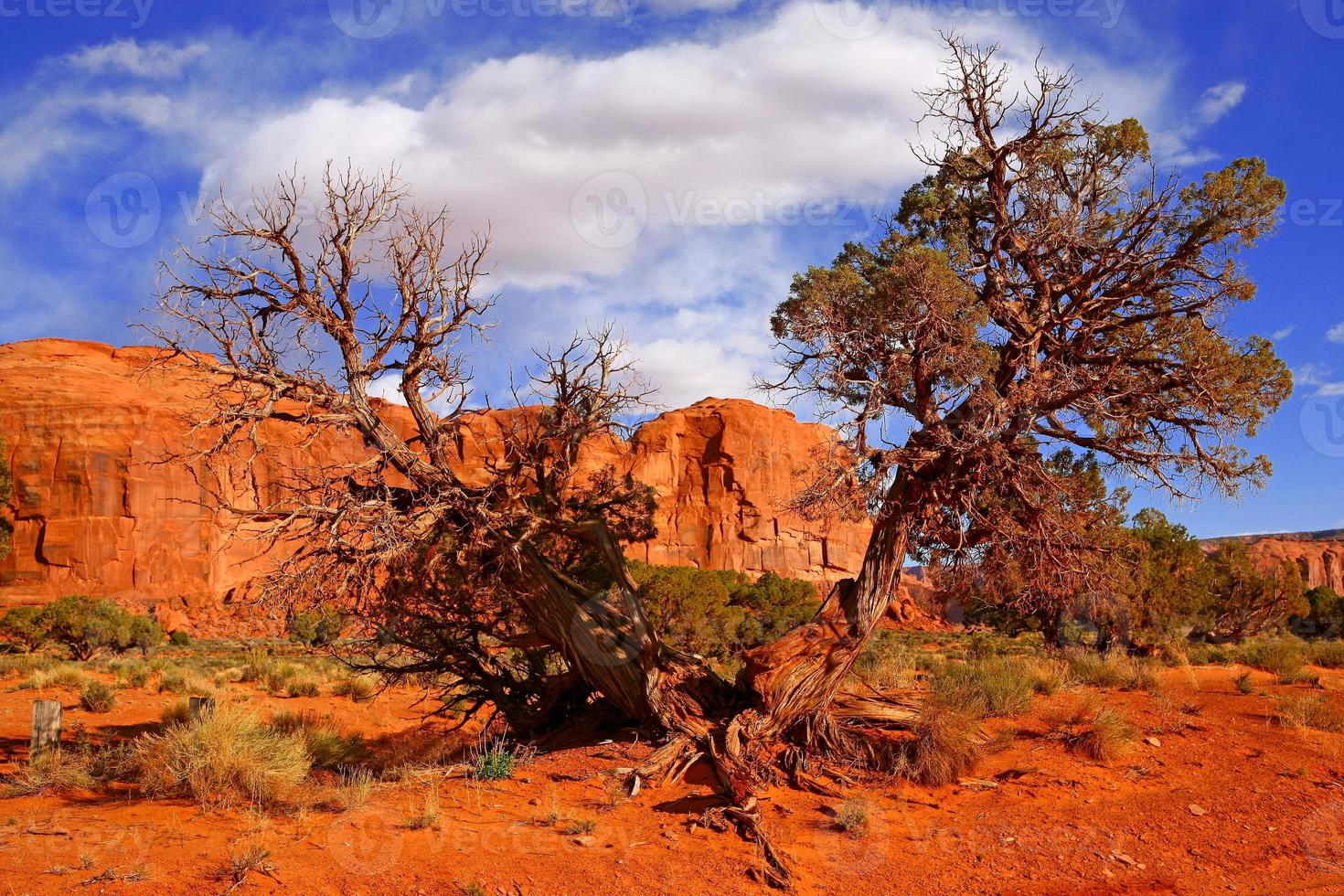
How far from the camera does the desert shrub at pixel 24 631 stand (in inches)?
1114

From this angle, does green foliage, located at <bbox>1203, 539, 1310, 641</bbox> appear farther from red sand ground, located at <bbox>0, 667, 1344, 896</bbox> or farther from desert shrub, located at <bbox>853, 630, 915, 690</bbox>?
red sand ground, located at <bbox>0, 667, 1344, 896</bbox>

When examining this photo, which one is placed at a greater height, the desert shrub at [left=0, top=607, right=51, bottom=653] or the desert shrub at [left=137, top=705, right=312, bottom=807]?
the desert shrub at [left=137, top=705, right=312, bottom=807]

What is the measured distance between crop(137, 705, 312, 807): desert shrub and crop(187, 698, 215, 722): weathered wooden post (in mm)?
558

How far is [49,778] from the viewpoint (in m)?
7.91

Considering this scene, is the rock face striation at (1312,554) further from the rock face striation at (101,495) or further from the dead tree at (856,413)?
the dead tree at (856,413)

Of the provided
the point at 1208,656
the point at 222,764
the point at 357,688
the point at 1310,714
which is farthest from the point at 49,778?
the point at 1208,656

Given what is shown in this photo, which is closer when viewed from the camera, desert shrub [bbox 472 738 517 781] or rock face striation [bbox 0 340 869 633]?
desert shrub [bbox 472 738 517 781]

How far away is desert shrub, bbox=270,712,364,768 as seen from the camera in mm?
9805

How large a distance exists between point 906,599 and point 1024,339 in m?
59.5

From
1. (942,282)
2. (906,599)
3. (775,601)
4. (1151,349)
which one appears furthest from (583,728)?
(906,599)

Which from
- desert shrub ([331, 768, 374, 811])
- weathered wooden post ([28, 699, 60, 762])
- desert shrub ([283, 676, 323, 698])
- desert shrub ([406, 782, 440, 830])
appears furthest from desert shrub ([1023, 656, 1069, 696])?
desert shrub ([283, 676, 323, 698])

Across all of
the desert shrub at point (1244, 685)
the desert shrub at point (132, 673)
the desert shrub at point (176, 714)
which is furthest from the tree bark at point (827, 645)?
the desert shrub at point (132, 673)

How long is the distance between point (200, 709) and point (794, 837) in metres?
6.27

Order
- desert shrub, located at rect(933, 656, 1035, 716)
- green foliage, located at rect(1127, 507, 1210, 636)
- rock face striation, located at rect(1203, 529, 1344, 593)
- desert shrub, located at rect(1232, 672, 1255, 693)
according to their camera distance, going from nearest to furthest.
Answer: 1. desert shrub, located at rect(933, 656, 1035, 716)
2. desert shrub, located at rect(1232, 672, 1255, 693)
3. green foliage, located at rect(1127, 507, 1210, 636)
4. rock face striation, located at rect(1203, 529, 1344, 593)
